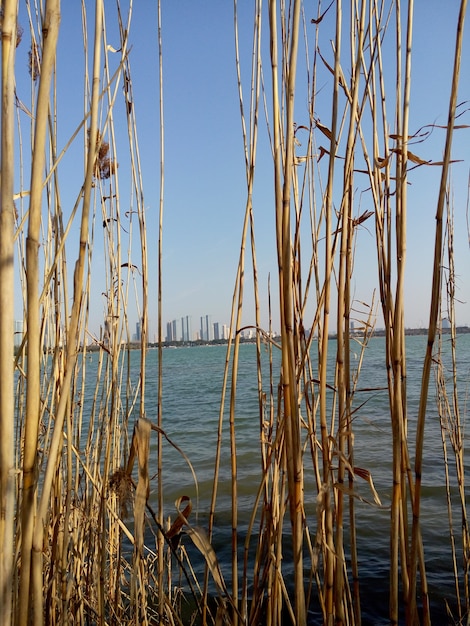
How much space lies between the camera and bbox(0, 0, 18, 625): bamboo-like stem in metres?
0.51

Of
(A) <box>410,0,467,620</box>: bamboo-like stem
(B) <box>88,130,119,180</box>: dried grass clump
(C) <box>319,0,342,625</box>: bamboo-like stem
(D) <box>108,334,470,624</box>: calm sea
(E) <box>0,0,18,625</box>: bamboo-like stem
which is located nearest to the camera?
(E) <box>0,0,18,625</box>: bamboo-like stem

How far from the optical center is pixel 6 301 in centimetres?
52

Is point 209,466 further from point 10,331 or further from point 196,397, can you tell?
point 196,397

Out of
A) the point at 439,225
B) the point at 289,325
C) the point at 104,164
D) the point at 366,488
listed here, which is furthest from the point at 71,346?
the point at 366,488

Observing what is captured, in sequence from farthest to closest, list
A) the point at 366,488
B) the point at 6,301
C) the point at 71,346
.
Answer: the point at 366,488
the point at 71,346
the point at 6,301

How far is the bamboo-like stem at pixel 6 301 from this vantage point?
0.51 meters

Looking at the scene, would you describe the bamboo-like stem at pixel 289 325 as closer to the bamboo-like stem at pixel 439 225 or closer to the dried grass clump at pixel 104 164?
the bamboo-like stem at pixel 439 225

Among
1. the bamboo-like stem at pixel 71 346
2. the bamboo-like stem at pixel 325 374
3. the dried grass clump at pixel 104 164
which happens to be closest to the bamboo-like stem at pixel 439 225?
the bamboo-like stem at pixel 325 374

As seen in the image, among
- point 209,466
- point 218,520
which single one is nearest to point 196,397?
point 209,466

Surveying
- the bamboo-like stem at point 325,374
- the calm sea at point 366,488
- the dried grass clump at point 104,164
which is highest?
the dried grass clump at point 104,164

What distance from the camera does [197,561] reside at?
2.91 m

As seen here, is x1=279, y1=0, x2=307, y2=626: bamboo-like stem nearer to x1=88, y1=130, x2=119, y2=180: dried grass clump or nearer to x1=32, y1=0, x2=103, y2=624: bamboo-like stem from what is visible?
x1=32, y1=0, x2=103, y2=624: bamboo-like stem

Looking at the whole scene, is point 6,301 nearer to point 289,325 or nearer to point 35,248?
point 35,248

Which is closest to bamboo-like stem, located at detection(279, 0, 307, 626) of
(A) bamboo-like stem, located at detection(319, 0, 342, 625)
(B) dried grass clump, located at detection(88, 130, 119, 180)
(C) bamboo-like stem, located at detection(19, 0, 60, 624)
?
(A) bamboo-like stem, located at detection(319, 0, 342, 625)
